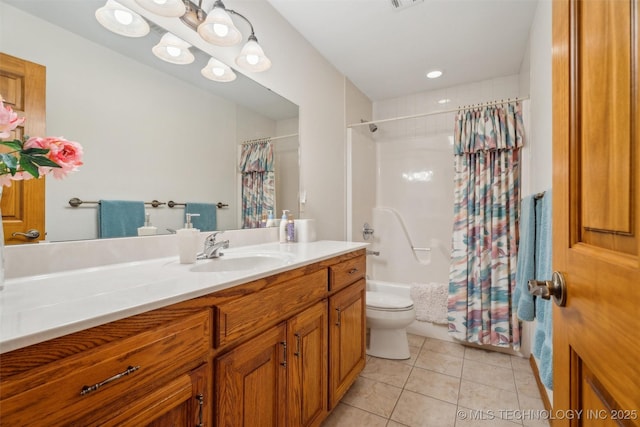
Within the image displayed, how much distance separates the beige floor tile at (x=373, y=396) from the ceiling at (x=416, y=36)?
7.75ft

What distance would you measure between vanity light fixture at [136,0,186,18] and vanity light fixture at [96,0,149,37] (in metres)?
0.06

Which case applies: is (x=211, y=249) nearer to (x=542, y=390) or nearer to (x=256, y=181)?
(x=256, y=181)

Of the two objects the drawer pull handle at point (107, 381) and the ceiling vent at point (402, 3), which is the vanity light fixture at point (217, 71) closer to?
the ceiling vent at point (402, 3)

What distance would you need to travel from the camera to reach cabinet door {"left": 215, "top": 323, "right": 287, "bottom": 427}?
793 millimetres

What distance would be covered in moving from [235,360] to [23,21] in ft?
3.92

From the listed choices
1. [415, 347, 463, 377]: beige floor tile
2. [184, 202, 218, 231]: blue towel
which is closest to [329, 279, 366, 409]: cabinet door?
[415, 347, 463, 377]: beige floor tile

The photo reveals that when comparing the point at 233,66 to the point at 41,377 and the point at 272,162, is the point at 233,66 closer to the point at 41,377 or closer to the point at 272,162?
the point at 272,162

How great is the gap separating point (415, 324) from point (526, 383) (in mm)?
857

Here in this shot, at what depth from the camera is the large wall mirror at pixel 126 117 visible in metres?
0.89

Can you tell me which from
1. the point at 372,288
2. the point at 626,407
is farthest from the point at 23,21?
the point at 372,288

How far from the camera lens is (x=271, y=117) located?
1799mm

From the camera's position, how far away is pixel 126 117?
1.08 meters

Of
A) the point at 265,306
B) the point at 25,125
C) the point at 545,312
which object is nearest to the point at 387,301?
the point at 545,312

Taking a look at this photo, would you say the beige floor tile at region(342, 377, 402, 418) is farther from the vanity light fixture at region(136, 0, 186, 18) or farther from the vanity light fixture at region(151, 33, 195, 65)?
the vanity light fixture at region(136, 0, 186, 18)
